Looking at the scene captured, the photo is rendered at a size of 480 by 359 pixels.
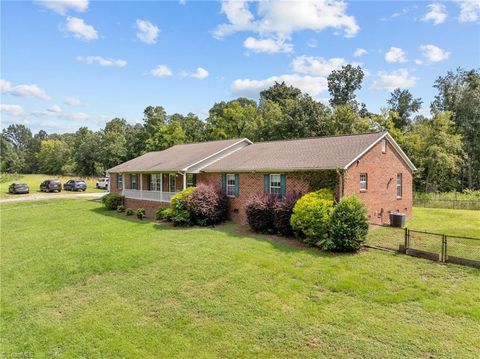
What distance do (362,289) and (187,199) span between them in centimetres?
1123

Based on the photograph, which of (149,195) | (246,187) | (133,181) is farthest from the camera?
(133,181)

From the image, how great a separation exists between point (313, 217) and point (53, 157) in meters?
90.5

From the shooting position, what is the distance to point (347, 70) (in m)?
49.8

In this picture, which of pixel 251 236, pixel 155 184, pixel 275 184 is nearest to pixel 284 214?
pixel 251 236

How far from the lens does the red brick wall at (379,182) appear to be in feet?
51.1

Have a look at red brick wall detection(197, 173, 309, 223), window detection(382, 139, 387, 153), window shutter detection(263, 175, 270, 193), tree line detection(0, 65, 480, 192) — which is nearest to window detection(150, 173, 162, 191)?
red brick wall detection(197, 173, 309, 223)

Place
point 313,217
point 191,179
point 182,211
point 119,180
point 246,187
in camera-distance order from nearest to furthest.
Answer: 1. point 313,217
2. point 182,211
3. point 246,187
4. point 191,179
5. point 119,180

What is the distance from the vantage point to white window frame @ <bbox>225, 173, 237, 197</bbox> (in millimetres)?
19422

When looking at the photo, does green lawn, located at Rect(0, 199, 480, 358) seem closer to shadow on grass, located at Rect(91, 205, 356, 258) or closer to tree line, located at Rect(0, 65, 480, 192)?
shadow on grass, located at Rect(91, 205, 356, 258)

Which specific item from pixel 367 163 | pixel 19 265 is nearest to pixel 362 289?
pixel 367 163

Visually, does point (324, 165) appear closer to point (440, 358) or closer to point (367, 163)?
point (367, 163)

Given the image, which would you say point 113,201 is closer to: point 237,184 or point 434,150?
point 237,184

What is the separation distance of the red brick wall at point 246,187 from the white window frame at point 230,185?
447 millimetres

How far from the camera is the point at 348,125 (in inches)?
1452
